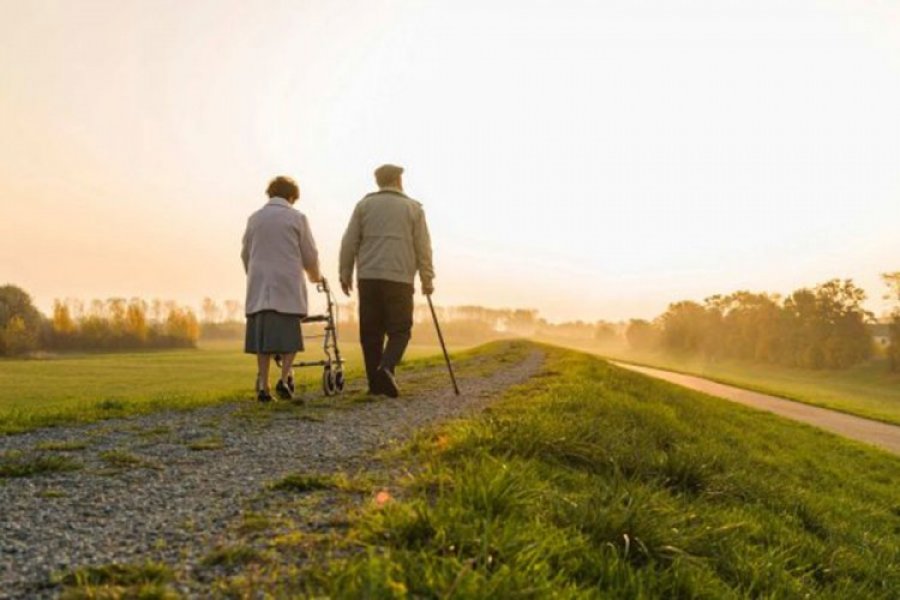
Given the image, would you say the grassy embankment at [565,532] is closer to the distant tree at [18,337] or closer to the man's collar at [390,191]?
the man's collar at [390,191]

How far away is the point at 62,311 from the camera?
93.9m

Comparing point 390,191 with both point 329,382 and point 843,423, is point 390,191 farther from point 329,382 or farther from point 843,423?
point 843,423

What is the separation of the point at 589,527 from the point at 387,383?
6.27 m

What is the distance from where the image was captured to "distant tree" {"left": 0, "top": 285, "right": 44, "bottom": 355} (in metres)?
73.4

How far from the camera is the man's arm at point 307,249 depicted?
9.38m

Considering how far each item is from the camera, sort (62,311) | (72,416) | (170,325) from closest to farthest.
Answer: (72,416)
(62,311)
(170,325)

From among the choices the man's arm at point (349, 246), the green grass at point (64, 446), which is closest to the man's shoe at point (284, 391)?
the man's arm at point (349, 246)

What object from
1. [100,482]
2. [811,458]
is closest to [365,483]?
[100,482]

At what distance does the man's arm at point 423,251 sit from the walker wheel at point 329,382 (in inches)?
86.1

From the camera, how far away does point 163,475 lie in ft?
14.5

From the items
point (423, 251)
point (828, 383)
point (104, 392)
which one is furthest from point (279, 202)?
point (828, 383)

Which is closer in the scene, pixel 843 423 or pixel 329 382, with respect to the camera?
pixel 329 382

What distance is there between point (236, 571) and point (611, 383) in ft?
39.9

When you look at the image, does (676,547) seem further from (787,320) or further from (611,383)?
(787,320)
